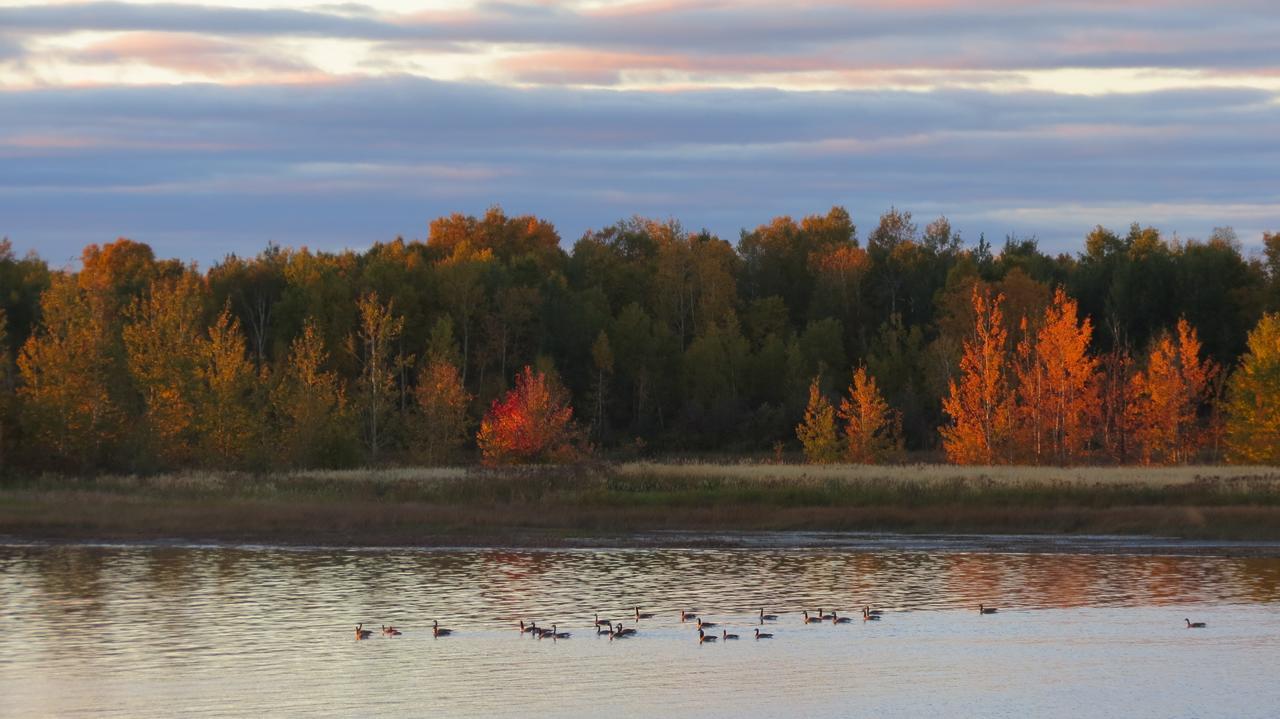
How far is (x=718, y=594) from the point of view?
1531 inches

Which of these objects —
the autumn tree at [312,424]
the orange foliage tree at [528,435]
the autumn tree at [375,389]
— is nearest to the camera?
the autumn tree at [312,424]

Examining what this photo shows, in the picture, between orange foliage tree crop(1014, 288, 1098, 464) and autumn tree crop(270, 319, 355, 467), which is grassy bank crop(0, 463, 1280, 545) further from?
orange foliage tree crop(1014, 288, 1098, 464)

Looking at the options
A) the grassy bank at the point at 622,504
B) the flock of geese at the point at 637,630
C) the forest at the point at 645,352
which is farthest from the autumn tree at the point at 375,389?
the flock of geese at the point at 637,630

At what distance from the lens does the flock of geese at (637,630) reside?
1259 inches

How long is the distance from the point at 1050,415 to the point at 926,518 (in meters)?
25.5

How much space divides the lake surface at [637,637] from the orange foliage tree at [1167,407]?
3402cm

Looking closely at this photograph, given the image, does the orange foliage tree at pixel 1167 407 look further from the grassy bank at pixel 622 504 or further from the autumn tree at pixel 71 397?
the autumn tree at pixel 71 397

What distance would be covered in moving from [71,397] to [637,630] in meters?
47.8

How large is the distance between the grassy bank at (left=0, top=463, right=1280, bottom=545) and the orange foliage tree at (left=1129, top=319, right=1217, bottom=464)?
13215 mm

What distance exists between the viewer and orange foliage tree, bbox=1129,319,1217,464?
78312mm

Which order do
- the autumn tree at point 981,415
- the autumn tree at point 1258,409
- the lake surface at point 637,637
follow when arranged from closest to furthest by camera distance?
1. the lake surface at point 637,637
2. the autumn tree at point 1258,409
3. the autumn tree at point 981,415

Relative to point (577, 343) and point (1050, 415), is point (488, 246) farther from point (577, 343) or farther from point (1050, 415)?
point (1050, 415)

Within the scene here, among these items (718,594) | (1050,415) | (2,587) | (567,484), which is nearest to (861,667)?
(718,594)

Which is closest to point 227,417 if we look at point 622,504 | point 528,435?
point 528,435
